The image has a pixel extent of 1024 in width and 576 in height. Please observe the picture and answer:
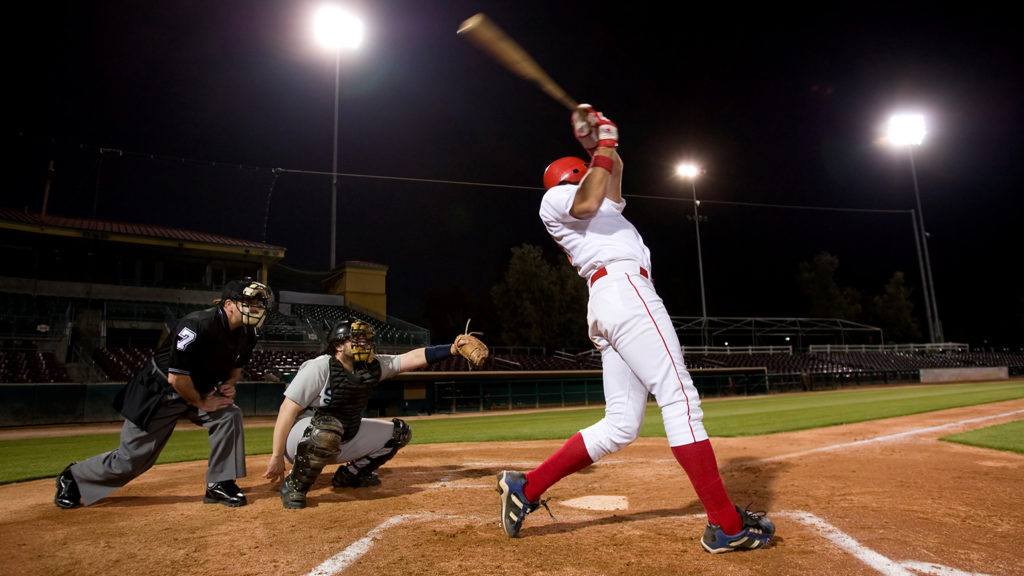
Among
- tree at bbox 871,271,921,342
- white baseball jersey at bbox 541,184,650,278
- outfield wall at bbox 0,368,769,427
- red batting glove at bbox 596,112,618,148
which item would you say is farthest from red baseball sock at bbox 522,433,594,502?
tree at bbox 871,271,921,342

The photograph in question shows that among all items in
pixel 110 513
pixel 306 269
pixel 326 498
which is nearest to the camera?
pixel 110 513

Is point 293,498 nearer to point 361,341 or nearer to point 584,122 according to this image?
point 361,341

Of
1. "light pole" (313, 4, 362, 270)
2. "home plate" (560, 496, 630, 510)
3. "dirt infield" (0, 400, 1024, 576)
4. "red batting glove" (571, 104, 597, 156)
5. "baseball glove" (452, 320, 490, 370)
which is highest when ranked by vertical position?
"light pole" (313, 4, 362, 270)

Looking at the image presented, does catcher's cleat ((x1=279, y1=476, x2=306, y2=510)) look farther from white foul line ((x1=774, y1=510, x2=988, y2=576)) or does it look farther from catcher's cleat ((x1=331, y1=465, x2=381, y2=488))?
white foul line ((x1=774, y1=510, x2=988, y2=576))

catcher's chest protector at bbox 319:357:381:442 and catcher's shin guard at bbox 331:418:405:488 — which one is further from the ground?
catcher's chest protector at bbox 319:357:381:442

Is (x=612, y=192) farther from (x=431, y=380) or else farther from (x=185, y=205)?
(x=185, y=205)

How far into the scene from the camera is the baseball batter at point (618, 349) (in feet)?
7.71

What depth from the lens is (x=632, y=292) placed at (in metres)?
2.54

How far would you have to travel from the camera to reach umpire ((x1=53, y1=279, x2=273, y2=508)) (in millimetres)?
3514

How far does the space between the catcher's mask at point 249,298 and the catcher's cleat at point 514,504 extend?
198 cm

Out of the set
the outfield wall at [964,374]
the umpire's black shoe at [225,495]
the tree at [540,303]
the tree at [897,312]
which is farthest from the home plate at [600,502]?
the tree at [897,312]

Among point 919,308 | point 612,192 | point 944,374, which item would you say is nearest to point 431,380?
point 612,192

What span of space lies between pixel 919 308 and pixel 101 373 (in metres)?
63.8

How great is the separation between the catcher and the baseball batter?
0.93 meters
